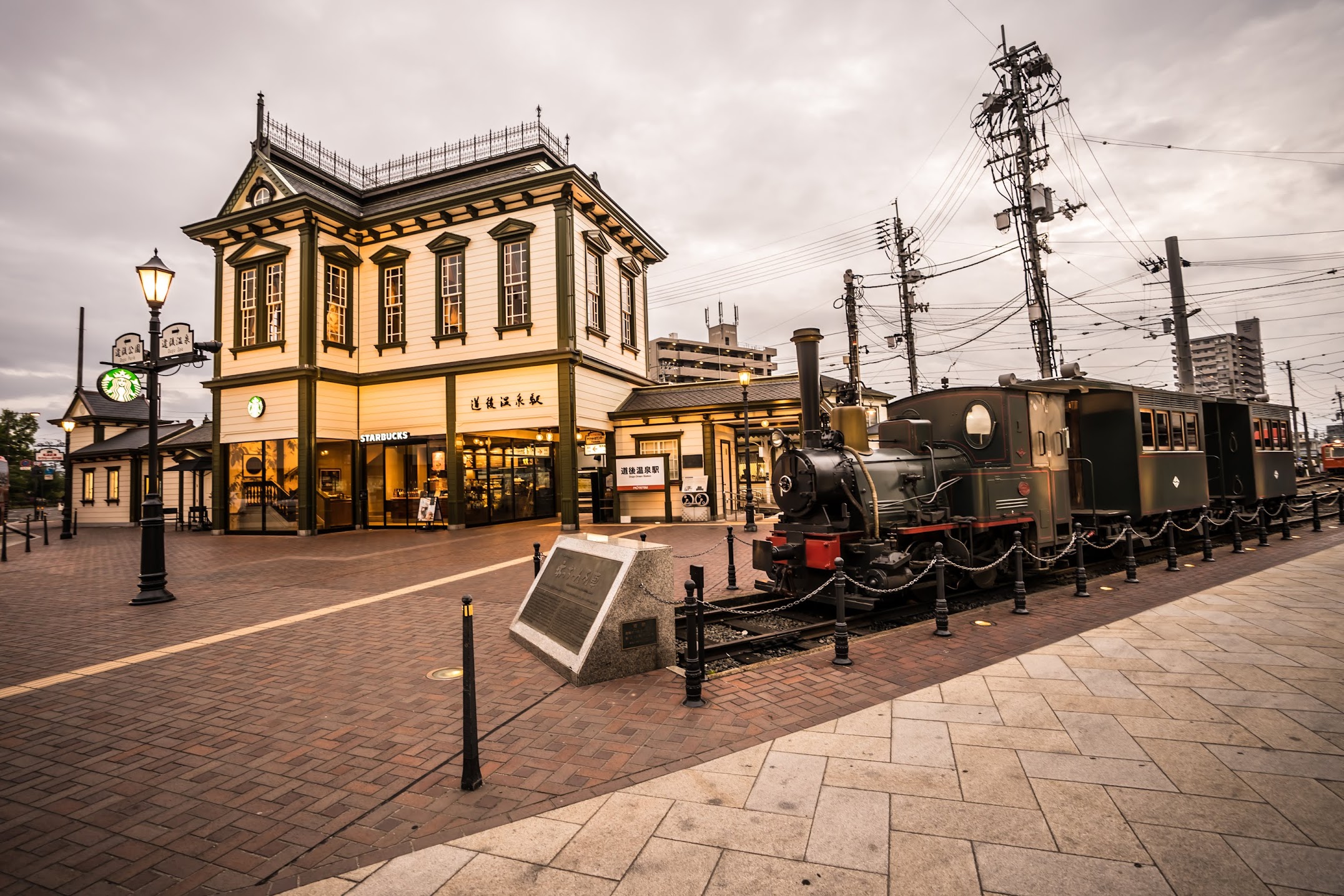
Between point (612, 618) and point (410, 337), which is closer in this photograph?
point (612, 618)

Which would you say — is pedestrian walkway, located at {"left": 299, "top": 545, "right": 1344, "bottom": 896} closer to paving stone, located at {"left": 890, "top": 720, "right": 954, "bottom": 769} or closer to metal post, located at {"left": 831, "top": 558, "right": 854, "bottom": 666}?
paving stone, located at {"left": 890, "top": 720, "right": 954, "bottom": 769}

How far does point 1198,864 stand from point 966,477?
248 inches

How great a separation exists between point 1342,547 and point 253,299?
30219 mm

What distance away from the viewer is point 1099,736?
12.9 feet

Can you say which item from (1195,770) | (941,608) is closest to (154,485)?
(941,608)

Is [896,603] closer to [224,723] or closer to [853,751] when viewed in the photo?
[853,751]

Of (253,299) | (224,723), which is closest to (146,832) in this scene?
(224,723)

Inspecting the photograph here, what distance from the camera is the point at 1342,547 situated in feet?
37.2

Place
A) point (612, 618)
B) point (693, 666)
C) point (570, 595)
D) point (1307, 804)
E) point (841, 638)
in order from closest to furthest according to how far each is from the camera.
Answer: point (1307, 804) < point (693, 666) < point (612, 618) < point (841, 638) < point (570, 595)

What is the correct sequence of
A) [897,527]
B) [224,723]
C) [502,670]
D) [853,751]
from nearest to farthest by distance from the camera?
[853,751], [224,723], [502,670], [897,527]

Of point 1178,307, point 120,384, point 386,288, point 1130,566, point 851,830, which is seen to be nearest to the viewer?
point 851,830

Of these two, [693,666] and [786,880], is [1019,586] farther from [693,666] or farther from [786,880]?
[786,880]

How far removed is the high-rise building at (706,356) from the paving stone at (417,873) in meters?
68.7

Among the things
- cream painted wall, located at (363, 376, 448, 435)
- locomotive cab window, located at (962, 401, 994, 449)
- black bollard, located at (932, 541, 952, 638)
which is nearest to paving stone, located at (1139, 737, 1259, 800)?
black bollard, located at (932, 541, 952, 638)
